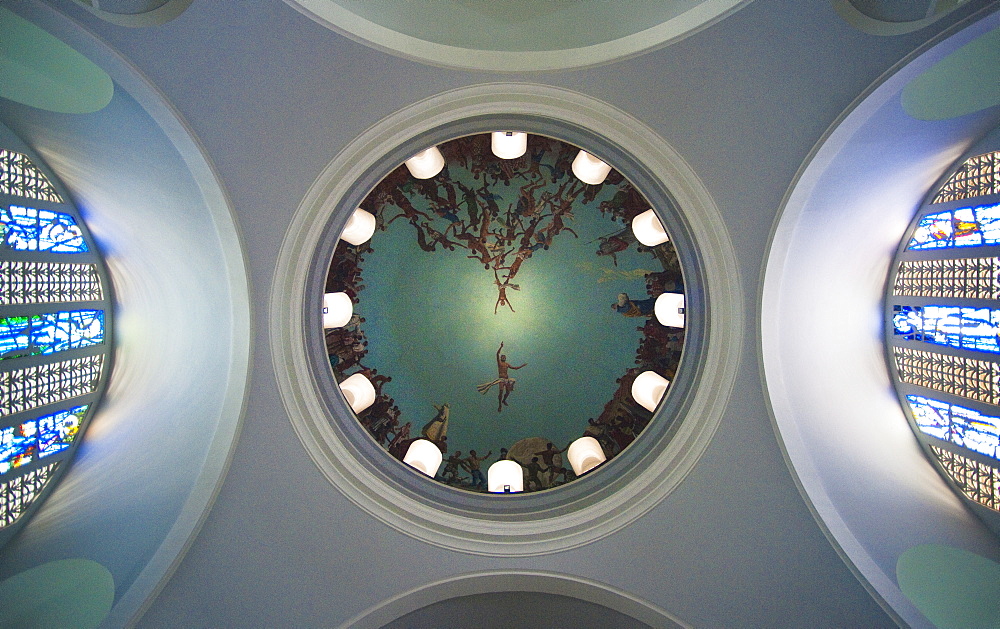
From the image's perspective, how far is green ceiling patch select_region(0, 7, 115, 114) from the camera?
164 inches

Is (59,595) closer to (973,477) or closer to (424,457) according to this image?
(424,457)

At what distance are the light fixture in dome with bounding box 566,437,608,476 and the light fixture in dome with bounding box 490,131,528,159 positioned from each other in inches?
161

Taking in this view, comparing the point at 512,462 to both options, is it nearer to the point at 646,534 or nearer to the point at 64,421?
the point at 646,534

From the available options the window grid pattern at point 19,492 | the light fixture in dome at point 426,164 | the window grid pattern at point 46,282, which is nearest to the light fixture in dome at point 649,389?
the light fixture in dome at point 426,164

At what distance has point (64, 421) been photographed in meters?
6.00

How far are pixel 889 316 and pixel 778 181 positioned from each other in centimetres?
269

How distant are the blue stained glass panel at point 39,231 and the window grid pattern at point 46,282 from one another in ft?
0.63

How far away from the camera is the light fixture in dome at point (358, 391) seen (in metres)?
6.86

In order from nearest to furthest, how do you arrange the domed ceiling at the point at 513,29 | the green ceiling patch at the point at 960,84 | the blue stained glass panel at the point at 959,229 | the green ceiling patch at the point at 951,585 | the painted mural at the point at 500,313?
the green ceiling patch at the point at 960,84
the green ceiling patch at the point at 951,585
the domed ceiling at the point at 513,29
the blue stained glass panel at the point at 959,229
the painted mural at the point at 500,313

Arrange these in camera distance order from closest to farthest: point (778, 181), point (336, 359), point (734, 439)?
1. point (778, 181)
2. point (734, 439)
3. point (336, 359)

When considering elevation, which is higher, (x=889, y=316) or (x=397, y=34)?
(x=397, y=34)

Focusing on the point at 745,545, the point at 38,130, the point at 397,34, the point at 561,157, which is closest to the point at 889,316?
the point at 745,545

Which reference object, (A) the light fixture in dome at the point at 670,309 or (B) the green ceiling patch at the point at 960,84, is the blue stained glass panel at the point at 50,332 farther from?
(B) the green ceiling patch at the point at 960,84

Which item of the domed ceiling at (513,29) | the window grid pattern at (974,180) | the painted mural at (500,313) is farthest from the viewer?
the painted mural at (500,313)
